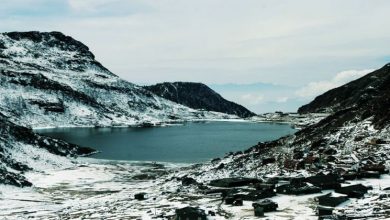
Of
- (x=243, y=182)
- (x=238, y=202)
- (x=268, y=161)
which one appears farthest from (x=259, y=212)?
(x=268, y=161)

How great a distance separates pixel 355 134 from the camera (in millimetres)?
54156

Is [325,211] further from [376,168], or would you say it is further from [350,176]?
[376,168]

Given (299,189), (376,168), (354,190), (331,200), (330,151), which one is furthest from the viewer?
(330,151)

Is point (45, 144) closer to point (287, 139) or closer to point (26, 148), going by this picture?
point (26, 148)

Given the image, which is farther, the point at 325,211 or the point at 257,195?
the point at 257,195

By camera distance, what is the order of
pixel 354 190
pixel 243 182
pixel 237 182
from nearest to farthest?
1. pixel 354 190
2. pixel 237 182
3. pixel 243 182

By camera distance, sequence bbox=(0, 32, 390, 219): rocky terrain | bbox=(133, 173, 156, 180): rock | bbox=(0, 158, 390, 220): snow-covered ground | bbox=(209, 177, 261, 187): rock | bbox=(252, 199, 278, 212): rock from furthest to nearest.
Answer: bbox=(133, 173, 156, 180): rock → bbox=(209, 177, 261, 187): rock → bbox=(0, 158, 390, 220): snow-covered ground → bbox=(0, 32, 390, 219): rocky terrain → bbox=(252, 199, 278, 212): rock

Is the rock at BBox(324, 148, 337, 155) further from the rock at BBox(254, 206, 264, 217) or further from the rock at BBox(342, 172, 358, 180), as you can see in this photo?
the rock at BBox(254, 206, 264, 217)

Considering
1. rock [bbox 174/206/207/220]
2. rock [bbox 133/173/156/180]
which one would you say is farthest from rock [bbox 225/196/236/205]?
rock [bbox 133/173/156/180]

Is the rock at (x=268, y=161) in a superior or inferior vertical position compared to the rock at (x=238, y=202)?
superior

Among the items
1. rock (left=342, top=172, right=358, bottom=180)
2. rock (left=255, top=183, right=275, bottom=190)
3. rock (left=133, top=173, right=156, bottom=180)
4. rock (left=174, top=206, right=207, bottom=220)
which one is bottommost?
rock (left=133, top=173, right=156, bottom=180)

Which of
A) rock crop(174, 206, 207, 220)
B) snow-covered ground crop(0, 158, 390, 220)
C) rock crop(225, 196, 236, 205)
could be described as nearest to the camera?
rock crop(174, 206, 207, 220)

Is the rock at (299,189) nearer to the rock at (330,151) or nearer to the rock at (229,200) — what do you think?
the rock at (229,200)

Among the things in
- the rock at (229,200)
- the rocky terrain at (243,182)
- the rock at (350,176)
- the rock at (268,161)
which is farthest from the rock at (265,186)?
the rock at (268,161)
